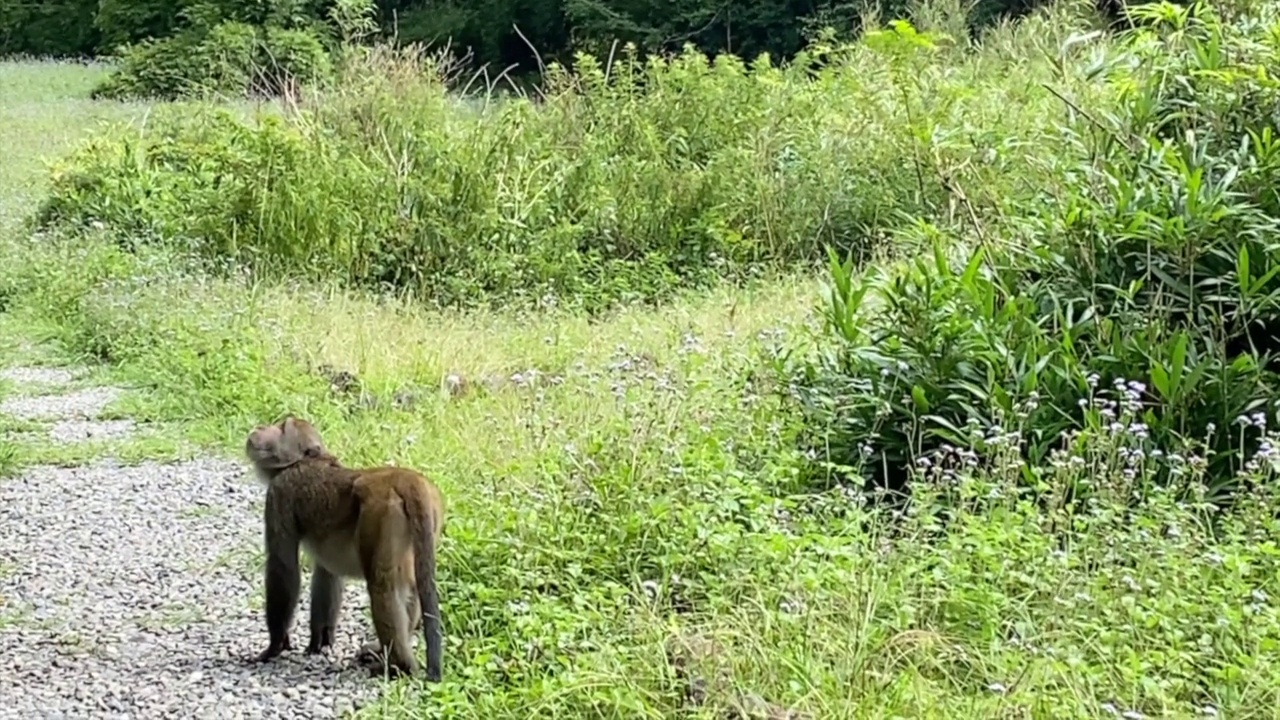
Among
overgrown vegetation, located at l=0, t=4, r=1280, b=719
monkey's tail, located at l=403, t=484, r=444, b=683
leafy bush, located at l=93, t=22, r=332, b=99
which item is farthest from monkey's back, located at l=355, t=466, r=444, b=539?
leafy bush, located at l=93, t=22, r=332, b=99

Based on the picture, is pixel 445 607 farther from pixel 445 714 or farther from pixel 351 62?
pixel 351 62

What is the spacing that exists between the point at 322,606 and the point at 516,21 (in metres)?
29.0

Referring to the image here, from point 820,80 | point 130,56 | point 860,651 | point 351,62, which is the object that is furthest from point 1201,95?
point 130,56

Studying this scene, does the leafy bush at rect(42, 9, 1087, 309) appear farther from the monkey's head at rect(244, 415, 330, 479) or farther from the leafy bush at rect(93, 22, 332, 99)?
the leafy bush at rect(93, 22, 332, 99)

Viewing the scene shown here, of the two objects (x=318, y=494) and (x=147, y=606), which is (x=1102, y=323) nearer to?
(x=318, y=494)

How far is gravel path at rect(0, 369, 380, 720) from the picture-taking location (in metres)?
3.54

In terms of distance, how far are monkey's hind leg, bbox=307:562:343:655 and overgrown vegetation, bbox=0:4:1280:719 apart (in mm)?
326

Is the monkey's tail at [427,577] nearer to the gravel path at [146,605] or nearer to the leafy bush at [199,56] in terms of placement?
the gravel path at [146,605]

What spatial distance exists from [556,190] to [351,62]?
265 centimetres

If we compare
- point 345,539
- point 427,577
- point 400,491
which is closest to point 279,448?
point 345,539

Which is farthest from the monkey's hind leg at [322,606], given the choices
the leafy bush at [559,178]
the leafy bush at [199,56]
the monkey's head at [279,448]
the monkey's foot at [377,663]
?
the leafy bush at [199,56]

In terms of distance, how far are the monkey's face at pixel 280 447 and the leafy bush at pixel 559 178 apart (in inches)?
217

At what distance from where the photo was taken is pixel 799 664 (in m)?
3.25

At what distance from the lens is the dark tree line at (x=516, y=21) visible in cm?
2628
